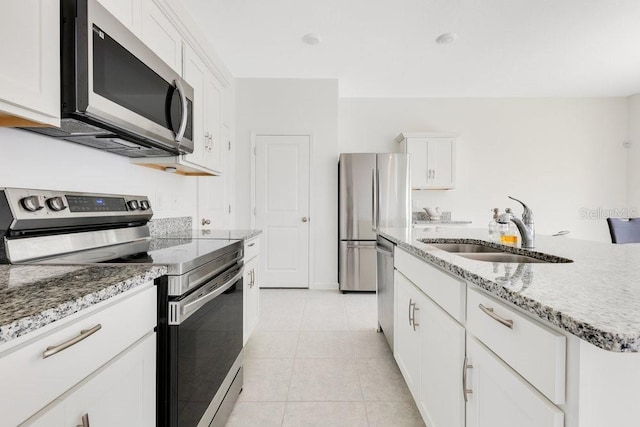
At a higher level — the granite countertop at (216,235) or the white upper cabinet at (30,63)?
the white upper cabinet at (30,63)

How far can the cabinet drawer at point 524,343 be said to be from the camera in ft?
1.85

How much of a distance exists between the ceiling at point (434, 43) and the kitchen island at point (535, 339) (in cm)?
240

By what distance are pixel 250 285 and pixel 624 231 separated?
11.1 feet

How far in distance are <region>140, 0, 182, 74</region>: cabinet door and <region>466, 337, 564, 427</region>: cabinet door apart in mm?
2047

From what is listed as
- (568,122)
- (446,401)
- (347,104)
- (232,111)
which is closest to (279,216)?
(232,111)

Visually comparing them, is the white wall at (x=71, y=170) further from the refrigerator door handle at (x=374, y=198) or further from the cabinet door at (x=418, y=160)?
the cabinet door at (x=418, y=160)

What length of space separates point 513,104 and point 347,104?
2.61m

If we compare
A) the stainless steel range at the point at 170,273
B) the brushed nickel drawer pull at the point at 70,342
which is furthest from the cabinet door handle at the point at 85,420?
the stainless steel range at the point at 170,273

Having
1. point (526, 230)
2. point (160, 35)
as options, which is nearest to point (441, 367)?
point (526, 230)

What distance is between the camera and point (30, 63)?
90 cm

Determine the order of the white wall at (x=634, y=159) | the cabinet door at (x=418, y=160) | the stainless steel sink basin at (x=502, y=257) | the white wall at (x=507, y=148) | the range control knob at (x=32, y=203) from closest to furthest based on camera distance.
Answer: the range control knob at (x=32, y=203), the stainless steel sink basin at (x=502, y=257), the cabinet door at (x=418, y=160), the white wall at (x=634, y=159), the white wall at (x=507, y=148)

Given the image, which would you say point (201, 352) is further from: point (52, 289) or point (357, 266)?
point (357, 266)

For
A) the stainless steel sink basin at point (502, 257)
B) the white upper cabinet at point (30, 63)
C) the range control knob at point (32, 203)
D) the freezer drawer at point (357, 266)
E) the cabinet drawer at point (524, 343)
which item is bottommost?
the freezer drawer at point (357, 266)

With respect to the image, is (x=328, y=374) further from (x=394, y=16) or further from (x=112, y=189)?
(x=394, y=16)
